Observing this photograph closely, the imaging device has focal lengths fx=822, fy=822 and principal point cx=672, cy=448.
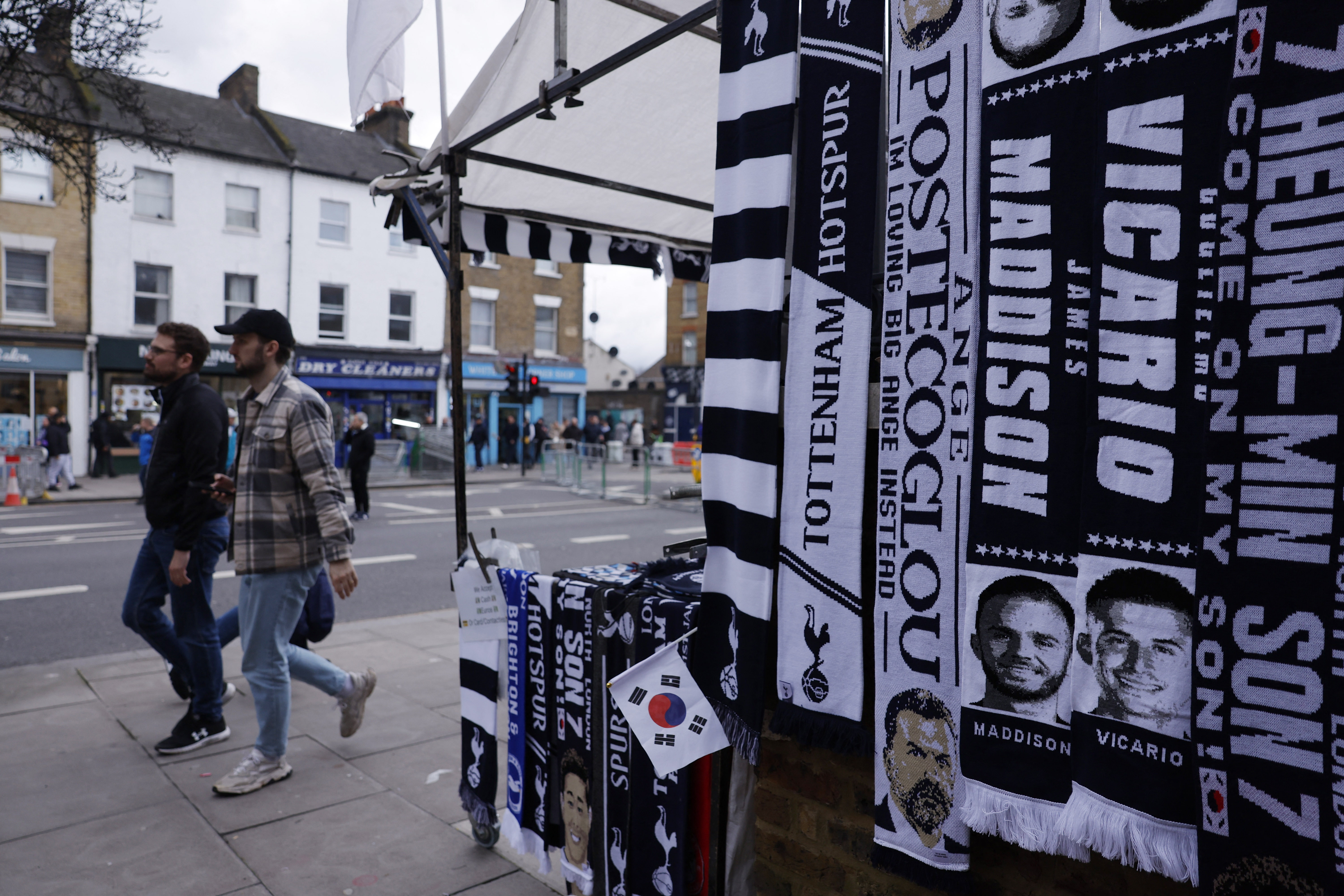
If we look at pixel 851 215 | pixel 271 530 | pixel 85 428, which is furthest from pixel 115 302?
pixel 851 215

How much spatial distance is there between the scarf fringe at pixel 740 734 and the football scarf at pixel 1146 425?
686 mm

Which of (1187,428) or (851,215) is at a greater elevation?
(851,215)

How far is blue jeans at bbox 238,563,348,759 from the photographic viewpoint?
3.43 metres

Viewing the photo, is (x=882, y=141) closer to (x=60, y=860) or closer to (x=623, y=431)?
(x=60, y=860)

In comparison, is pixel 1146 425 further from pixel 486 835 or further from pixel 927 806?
pixel 486 835

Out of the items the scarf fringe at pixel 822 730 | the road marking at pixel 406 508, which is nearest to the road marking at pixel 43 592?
the road marking at pixel 406 508

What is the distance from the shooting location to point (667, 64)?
3.57 metres

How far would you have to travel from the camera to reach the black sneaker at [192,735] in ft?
12.8

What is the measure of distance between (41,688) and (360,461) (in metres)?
9.26

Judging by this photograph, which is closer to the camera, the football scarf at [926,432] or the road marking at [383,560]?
the football scarf at [926,432]

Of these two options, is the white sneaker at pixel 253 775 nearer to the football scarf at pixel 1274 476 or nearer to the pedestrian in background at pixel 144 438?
the football scarf at pixel 1274 476

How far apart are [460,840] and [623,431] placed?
32622mm

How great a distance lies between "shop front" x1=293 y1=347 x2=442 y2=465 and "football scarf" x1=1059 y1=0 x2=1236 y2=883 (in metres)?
24.1

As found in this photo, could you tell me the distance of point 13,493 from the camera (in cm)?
1562
